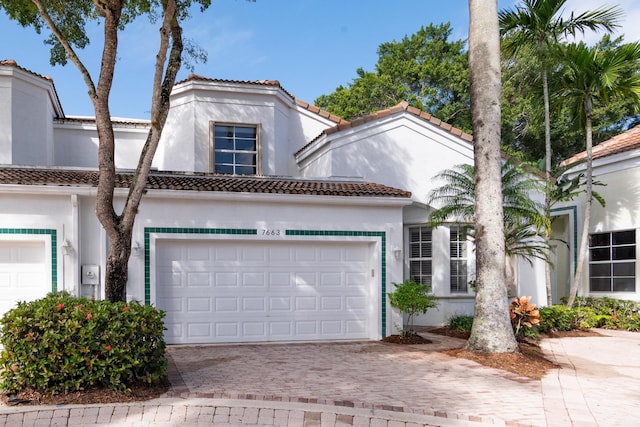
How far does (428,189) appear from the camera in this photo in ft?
45.4

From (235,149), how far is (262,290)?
6001 millimetres

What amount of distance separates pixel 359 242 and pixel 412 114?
4711 mm

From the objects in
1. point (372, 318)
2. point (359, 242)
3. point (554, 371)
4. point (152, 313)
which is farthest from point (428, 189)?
point (152, 313)

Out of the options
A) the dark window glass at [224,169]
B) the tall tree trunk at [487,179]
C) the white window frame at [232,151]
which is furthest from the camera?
the dark window glass at [224,169]

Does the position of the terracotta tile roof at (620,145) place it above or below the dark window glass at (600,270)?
above

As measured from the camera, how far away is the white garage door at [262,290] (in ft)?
34.1

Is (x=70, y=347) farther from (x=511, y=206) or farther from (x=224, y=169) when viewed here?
(x=511, y=206)

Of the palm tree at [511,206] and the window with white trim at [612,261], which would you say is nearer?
the palm tree at [511,206]

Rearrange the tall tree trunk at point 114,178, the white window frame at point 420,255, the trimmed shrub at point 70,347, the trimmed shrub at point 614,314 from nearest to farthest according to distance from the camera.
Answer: the trimmed shrub at point 70,347, the tall tree trunk at point 114,178, the trimmed shrub at point 614,314, the white window frame at point 420,255

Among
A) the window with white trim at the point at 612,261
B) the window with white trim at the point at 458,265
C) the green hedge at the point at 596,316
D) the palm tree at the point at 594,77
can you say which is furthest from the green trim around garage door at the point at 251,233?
the window with white trim at the point at 612,261

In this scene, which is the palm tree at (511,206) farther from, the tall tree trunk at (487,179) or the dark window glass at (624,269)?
the dark window glass at (624,269)

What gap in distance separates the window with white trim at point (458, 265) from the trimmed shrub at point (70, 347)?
9097 millimetres

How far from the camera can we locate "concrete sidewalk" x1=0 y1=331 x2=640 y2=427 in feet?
18.8

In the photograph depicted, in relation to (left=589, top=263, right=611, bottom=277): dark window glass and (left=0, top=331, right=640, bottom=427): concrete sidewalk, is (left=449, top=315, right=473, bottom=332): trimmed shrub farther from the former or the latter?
(left=589, top=263, right=611, bottom=277): dark window glass
